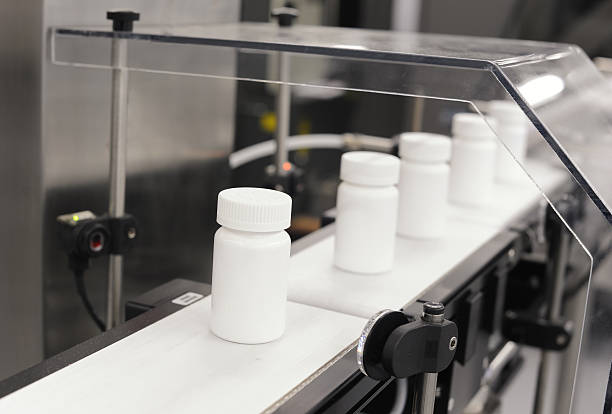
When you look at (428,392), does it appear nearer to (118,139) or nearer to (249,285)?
(249,285)

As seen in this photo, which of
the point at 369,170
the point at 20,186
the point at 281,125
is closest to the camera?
the point at 369,170

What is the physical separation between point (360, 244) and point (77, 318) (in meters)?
0.45

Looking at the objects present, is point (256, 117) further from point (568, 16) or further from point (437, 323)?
point (437, 323)

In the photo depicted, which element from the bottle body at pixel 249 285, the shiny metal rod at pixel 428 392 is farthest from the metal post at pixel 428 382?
the bottle body at pixel 249 285

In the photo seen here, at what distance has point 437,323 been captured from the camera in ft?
2.18

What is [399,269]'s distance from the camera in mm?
997

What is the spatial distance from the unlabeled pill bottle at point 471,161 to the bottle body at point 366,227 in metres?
0.38

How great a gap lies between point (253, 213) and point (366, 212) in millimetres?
254

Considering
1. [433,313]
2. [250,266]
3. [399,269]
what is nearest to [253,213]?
[250,266]

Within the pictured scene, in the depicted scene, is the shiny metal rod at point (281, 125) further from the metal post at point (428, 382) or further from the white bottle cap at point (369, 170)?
the metal post at point (428, 382)

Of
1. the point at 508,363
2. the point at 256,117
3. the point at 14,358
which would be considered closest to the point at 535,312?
the point at 508,363

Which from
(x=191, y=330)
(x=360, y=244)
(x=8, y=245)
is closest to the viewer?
(x=191, y=330)

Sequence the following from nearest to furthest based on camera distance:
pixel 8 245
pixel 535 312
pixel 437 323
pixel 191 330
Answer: pixel 437 323, pixel 191 330, pixel 8 245, pixel 535 312

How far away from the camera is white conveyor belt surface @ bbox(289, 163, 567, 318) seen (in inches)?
34.8
